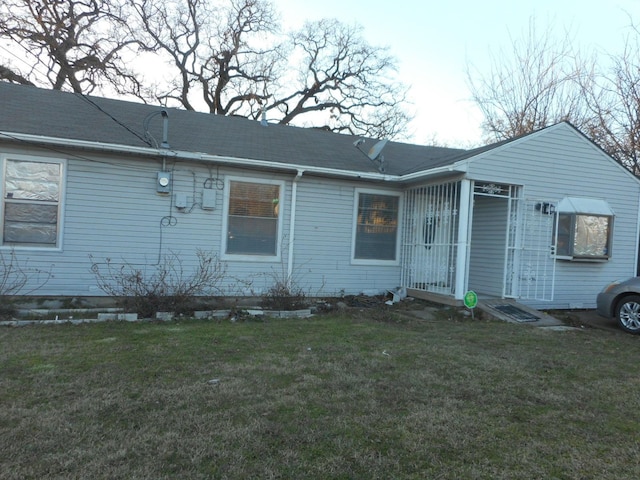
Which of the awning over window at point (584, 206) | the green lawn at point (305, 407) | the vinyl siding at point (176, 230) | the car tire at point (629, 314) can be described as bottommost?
the green lawn at point (305, 407)

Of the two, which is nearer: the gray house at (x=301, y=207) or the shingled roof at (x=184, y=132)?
the gray house at (x=301, y=207)

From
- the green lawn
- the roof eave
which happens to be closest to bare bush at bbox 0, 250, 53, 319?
the roof eave

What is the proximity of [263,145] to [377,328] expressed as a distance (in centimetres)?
489

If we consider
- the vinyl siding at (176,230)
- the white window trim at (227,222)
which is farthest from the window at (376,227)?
the white window trim at (227,222)

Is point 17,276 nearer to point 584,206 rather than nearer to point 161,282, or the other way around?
point 161,282

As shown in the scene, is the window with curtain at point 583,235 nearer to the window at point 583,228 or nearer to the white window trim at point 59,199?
the window at point 583,228

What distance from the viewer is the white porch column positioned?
320 inches

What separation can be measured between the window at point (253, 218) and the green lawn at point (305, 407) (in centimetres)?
319

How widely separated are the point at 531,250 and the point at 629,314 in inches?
81.2

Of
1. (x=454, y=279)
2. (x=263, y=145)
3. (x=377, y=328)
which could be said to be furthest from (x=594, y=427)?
(x=263, y=145)

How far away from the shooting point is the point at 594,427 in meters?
3.21

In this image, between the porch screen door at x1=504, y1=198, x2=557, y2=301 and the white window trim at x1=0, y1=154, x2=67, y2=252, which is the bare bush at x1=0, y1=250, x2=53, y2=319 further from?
the porch screen door at x1=504, y1=198, x2=557, y2=301

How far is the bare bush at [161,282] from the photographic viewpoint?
6.75 meters

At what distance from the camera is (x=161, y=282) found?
23.9 feet
